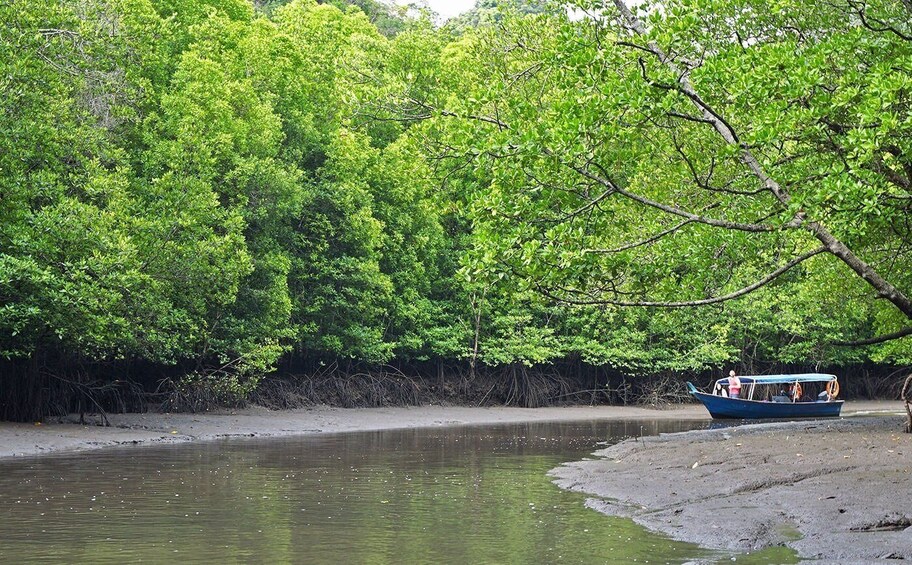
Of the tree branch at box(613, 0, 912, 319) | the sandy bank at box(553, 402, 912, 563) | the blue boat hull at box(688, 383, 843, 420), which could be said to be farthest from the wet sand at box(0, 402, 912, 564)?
the blue boat hull at box(688, 383, 843, 420)

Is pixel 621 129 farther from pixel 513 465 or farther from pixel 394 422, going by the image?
pixel 394 422

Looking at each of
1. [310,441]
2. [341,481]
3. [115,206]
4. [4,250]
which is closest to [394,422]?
[310,441]

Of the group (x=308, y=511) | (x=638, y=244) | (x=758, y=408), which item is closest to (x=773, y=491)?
(x=638, y=244)

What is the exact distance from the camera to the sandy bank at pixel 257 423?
75.4 ft

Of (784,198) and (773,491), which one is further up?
(784,198)

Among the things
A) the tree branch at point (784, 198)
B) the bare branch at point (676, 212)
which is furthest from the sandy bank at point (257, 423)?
the tree branch at point (784, 198)

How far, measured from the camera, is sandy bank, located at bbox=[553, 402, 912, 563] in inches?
432

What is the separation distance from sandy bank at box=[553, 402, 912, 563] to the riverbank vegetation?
7.23ft

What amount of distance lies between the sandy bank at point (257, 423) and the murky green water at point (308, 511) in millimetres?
1807

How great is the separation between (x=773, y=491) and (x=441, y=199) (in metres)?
6.31

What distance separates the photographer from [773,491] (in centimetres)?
1378

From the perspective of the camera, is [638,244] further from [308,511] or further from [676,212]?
[308,511]

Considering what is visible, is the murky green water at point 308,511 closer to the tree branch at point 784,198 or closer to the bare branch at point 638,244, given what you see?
the bare branch at point 638,244

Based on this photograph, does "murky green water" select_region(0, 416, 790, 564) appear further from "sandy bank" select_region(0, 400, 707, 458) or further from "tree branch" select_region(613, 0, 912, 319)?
"tree branch" select_region(613, 0, 912, 319)
